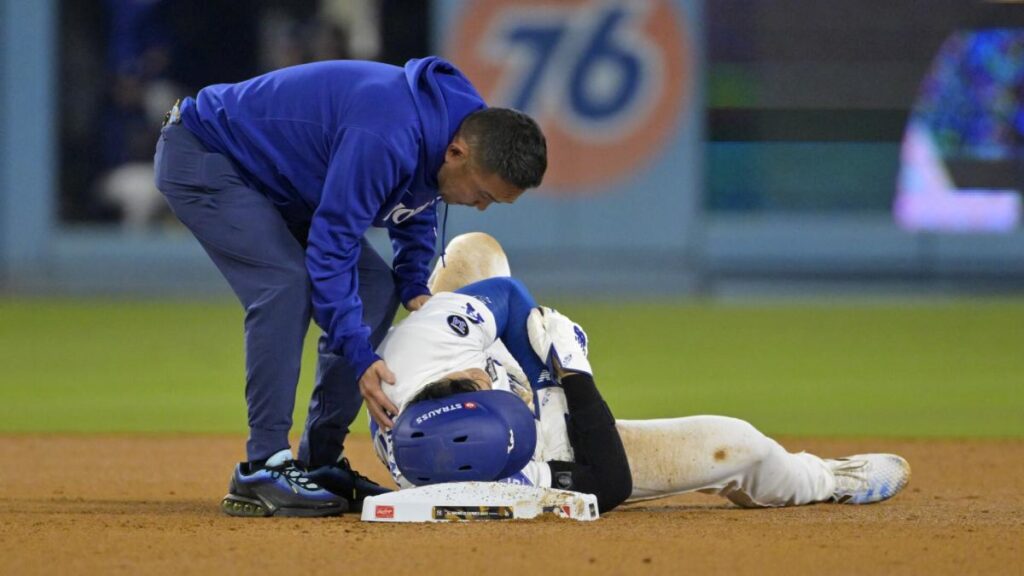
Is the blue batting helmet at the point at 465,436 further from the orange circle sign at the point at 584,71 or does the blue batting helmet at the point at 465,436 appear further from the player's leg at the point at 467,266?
the orange circle sign at the point at 584,71

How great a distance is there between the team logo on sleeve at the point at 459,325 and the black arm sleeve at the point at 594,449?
39cm

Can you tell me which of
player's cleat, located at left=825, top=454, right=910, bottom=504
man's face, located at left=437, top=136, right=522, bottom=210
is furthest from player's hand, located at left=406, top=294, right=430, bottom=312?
player's cleat, located at left=825, top=454, right=910, bottom=504

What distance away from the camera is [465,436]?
515cm

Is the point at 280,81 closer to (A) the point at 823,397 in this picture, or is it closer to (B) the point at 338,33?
(A) the point at 823,397

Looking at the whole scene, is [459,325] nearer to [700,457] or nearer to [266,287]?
[266,287]

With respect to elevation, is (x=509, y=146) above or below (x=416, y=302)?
above

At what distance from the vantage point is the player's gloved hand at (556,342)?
18.0 ft

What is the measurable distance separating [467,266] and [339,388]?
0.71 m

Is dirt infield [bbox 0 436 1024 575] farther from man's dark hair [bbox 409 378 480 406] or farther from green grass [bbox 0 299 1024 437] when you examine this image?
green grass [bbox 0 299 1024 437]

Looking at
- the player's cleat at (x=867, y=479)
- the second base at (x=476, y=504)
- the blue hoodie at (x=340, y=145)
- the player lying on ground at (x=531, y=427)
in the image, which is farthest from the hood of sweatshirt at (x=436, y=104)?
the player's cleat at (x=867, y=479)

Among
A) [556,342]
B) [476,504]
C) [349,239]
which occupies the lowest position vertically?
[476,504]

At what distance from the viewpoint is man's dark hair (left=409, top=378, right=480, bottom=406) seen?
5.28m

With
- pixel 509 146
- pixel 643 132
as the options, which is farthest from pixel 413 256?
pixel 643 132

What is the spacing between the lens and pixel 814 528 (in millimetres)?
5293
